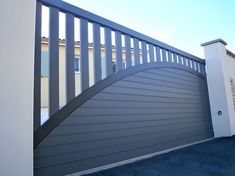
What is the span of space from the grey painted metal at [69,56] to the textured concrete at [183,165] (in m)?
1.09

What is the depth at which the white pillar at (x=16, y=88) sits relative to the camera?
66.5 inches

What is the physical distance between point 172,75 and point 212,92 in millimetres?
1943

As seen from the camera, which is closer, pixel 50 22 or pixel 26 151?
pixel 26 151

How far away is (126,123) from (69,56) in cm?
141

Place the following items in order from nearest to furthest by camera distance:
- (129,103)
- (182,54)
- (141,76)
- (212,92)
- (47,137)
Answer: (47,137) → (129,103) → (141,76) → (182,54) → (212,92)

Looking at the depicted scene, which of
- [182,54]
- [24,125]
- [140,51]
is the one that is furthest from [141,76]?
[24,125]

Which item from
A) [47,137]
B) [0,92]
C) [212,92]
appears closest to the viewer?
[0,92]

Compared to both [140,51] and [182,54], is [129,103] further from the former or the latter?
[182,54]

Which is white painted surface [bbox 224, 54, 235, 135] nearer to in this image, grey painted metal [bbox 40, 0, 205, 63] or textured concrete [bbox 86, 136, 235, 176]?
textured concrete [bbox 86, 136, 235, 176]

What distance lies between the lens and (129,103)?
3309 millimetres

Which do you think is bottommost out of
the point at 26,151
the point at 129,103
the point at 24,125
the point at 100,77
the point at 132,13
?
the point at 26,151

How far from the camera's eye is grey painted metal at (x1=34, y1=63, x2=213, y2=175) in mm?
2373

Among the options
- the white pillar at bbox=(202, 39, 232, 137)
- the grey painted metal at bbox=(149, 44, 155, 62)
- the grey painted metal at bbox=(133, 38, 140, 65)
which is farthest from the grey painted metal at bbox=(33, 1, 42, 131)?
the white pillar at bbox=(202, 39, 232, 137)

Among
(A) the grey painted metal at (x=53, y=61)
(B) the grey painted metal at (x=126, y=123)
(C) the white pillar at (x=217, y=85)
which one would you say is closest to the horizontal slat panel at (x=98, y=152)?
(B) the grey painted metal at (x=126, y=123)
